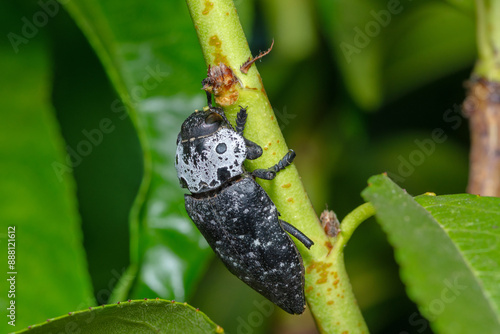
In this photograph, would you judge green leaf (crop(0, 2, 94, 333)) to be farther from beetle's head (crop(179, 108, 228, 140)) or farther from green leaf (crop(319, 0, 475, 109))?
green leaf (crop(319, 0, 475, 109))

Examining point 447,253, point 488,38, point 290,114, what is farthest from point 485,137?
point 290,114

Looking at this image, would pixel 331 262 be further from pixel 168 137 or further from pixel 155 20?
pixel 155 20

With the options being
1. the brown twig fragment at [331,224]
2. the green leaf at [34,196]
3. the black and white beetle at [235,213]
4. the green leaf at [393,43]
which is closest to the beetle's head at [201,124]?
the black and white beetle at [235,213]

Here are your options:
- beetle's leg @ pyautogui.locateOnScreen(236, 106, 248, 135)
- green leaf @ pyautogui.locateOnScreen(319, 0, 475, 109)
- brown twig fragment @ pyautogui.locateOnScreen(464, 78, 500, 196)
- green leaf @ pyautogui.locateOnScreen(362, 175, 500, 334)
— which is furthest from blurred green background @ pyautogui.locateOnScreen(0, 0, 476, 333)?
green leaf @ pyautogui.locateOnScreen(362, 175, 500, 334)

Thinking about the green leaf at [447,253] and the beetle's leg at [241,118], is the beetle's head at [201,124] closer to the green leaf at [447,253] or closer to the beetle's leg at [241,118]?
the beetle's leg at [241,118]

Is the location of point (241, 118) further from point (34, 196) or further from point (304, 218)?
point (34, 196)

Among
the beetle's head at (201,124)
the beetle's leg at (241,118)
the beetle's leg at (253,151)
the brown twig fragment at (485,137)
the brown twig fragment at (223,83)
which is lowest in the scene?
the brown twig fragment at (485,137)

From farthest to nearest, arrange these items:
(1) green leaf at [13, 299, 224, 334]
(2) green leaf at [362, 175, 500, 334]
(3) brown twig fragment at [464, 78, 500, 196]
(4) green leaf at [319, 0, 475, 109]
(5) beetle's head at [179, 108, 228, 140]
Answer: (4) green leaf at [319, 0, 475, 109] → (5) beetle's head at [179, 108, 228, 140] → (3) brown twig fragment at [464, 78, 500, 196] → (1) green leaf at [13, 299, 224, 334] → (2) green leaf at [362, 175, 500, 334]
